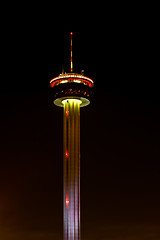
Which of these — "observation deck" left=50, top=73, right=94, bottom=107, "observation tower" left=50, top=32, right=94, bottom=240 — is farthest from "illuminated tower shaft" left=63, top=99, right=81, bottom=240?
"observation deck" left=50, top=73, right=94, bottom=107

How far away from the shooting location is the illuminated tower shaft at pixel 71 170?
129250 mm

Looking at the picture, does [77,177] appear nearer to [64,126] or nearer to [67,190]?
[67,190]

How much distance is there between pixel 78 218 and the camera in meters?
130

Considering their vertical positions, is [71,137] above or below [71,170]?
above

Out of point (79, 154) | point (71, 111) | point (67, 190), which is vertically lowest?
point (67, 190)

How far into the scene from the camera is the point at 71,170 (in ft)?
430

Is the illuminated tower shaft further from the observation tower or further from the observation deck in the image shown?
the observation deck

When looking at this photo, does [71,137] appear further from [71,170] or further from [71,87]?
[71,87]

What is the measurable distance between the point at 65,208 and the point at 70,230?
5028mm

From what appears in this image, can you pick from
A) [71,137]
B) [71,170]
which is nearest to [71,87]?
[71,137]

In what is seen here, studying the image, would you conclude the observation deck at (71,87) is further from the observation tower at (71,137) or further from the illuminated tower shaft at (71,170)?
the illuminated tower shaft at (71,170)

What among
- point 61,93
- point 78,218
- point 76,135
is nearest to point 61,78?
point 61,93

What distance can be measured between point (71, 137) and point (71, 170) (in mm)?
7537

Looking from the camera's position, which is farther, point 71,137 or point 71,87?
point 71,137
